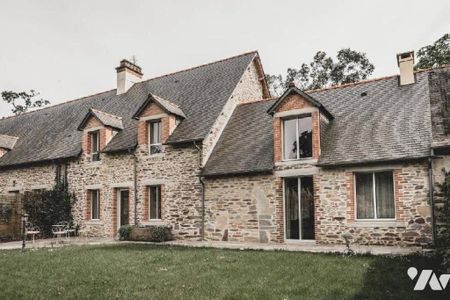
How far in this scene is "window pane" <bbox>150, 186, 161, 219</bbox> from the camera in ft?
56.5

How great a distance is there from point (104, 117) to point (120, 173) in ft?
10.6

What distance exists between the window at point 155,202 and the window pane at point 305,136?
6.43 meters

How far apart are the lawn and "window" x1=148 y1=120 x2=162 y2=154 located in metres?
6.36

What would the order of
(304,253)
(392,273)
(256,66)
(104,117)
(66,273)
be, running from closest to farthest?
(392,273), (66,273), (304,253), (104,117), (256,66)

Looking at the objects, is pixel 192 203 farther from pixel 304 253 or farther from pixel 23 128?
pixel 23 128

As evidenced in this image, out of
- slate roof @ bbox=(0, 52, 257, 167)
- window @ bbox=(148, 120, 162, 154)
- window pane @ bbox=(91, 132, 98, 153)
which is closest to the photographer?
window @ bbox=(148, 120, 162, 154)

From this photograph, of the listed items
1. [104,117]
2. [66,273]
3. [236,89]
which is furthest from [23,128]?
[66,273]

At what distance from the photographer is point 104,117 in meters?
19.7

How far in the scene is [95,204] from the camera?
63.6ft

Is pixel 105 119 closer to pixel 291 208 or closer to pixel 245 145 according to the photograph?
pixel 245 145

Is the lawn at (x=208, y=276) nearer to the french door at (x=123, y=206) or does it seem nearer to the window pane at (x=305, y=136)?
the window pane at (x=305, y=136)

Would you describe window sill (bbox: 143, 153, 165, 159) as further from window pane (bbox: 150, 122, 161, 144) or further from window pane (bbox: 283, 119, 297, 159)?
window pane (bbox: 283, 119, 297, 159)

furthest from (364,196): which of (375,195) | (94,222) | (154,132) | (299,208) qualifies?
(94,222)

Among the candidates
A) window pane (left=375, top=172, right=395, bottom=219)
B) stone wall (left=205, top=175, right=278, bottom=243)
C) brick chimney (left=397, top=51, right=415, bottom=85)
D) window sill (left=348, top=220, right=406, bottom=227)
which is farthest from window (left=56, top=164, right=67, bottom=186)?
brick chimney (left=397, top=51, right=415, bottom=85)
